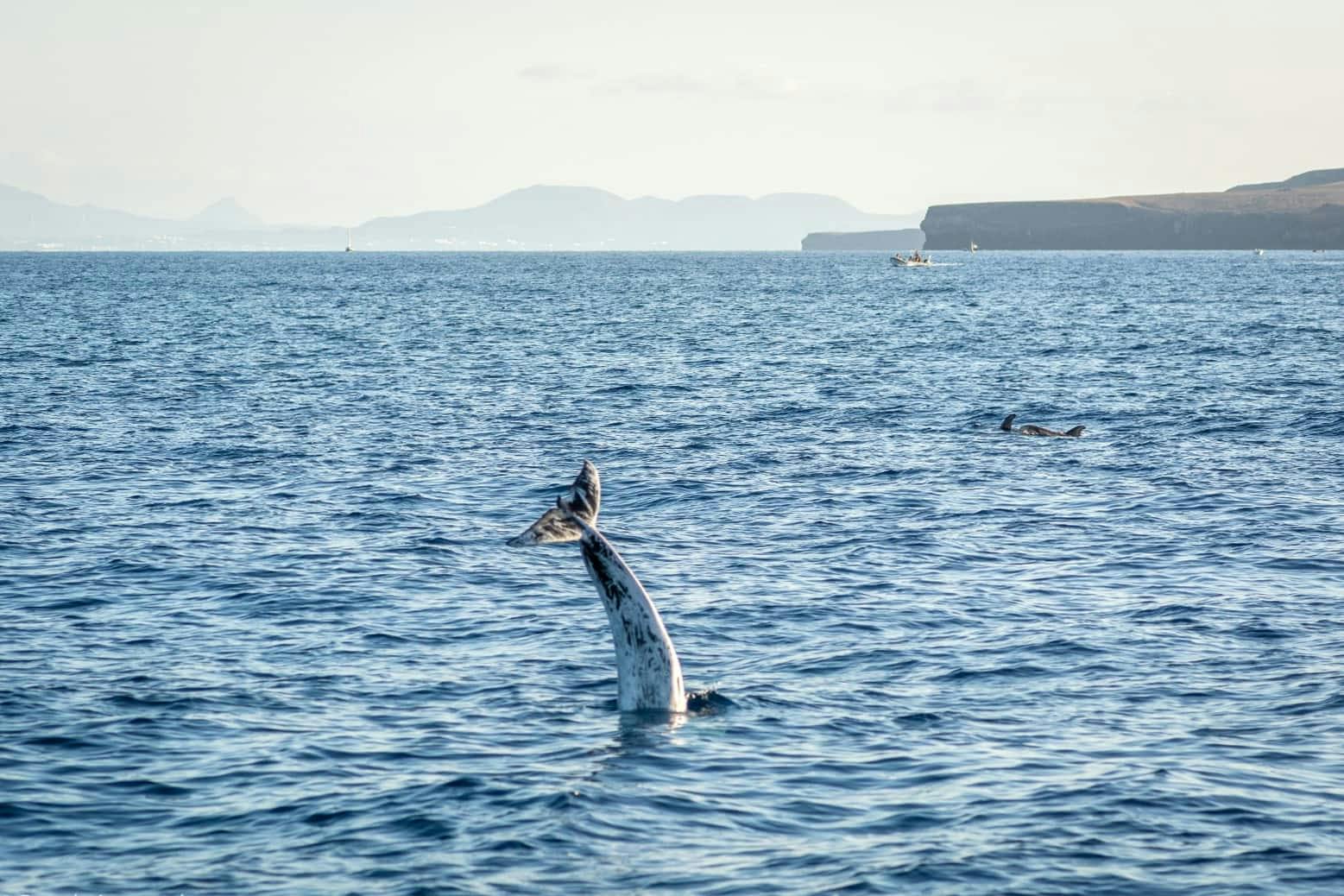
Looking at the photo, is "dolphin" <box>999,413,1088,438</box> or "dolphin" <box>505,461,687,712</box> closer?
"dolphin" <box>505,461,687,712</box>

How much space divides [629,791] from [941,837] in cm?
300

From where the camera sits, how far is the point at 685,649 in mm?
19406

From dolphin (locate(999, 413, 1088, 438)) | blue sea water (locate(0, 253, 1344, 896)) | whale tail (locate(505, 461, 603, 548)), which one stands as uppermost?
whale tail (locate(505, 461, 603, 548))

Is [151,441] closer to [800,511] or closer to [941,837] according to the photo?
[800,511]

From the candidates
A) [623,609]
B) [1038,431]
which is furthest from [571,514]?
[1038,431]

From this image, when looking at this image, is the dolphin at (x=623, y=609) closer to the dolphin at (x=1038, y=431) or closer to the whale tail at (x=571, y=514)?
the whale tail at (x=571, y=514)

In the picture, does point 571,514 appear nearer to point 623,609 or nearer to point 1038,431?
point 623,609

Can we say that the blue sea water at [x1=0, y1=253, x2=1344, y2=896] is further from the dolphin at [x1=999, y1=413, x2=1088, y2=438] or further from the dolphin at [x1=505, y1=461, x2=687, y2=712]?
the dolphin at [x1=999, y1=413, x2=1088, y2=438]

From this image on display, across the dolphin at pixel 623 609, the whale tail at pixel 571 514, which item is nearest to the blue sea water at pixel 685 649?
the dolphin at pixel 623 609

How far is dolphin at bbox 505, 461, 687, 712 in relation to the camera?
1420 cm

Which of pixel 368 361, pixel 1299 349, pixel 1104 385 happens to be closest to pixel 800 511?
pixel 1104 385

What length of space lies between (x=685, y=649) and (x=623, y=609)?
3.99 meters

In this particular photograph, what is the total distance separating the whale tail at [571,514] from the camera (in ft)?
44.5

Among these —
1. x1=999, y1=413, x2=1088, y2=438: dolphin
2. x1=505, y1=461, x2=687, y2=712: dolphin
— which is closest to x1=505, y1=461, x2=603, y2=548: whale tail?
x1=505, y1=461, x2=687, y2=712: dolphin
